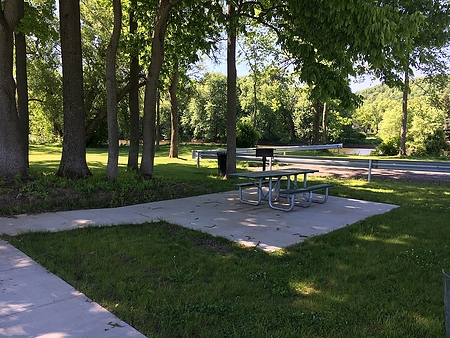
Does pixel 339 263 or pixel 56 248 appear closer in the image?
pixel 339 263

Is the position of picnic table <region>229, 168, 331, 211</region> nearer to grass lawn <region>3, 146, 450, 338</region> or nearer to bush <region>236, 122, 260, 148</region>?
grass lawn <region>3, 146, 450, 338</region>

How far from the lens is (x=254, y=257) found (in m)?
4.30

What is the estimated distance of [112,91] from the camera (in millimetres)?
8375

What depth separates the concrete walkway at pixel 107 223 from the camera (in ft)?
9.05

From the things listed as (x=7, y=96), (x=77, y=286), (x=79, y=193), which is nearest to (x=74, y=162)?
(x=79, y=193)

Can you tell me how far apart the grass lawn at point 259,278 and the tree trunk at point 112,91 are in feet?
10.5

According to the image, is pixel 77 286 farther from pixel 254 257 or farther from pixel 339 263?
pixel 339 263

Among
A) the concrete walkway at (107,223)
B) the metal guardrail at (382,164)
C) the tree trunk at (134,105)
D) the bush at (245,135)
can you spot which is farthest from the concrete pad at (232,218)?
the bush at (245,135)

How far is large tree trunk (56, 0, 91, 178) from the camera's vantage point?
8.28 m

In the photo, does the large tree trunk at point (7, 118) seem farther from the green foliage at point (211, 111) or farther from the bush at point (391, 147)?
the green foliage at point (211, 111)

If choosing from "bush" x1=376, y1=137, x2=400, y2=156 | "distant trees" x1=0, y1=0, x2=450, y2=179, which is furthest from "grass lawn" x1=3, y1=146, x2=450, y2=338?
"bush" x1=376, y1=137, x2=400, y2=156

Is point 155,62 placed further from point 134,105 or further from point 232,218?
point 232,218

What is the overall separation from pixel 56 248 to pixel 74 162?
4378 mm

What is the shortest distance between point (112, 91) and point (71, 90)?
36.3 inches
